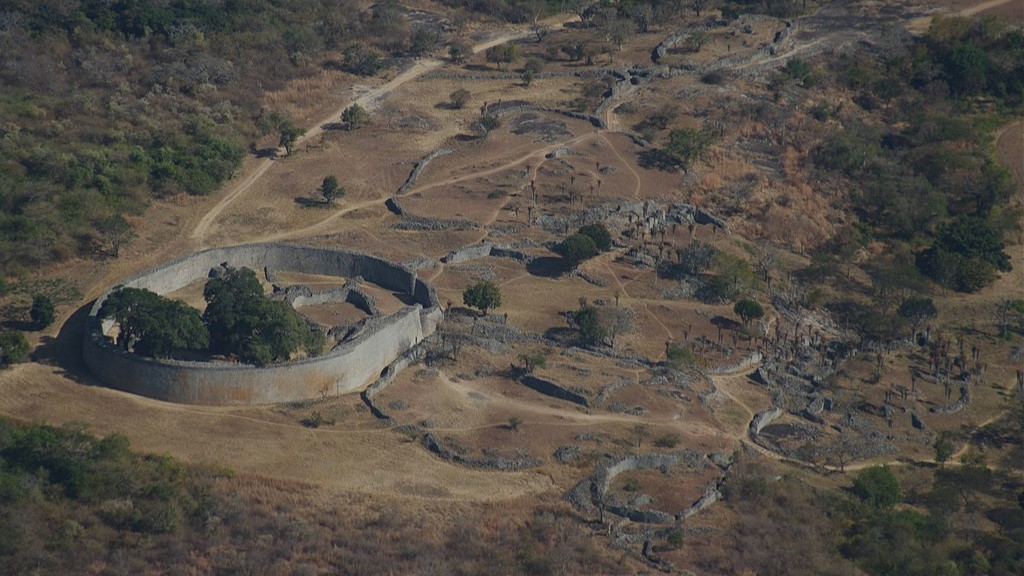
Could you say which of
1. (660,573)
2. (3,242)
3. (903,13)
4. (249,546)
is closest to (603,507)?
(660,573)

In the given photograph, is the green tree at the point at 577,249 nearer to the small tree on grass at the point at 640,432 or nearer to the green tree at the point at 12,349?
the small tree on grass at the point at 640,432

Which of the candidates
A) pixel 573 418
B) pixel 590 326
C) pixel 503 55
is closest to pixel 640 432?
pixel 573 418

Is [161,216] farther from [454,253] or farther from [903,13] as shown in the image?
[903,13]

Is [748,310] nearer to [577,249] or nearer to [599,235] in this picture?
[577,249]

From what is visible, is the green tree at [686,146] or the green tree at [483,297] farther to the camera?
the green tree at [686,146]

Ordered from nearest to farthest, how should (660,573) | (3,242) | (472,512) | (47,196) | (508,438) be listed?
1. (660,573)
2. (472,512)
3. (508,438)
4. (3,242)
5. (47,196)

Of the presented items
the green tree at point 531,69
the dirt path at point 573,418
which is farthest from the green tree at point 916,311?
the green tree at point 531,69
